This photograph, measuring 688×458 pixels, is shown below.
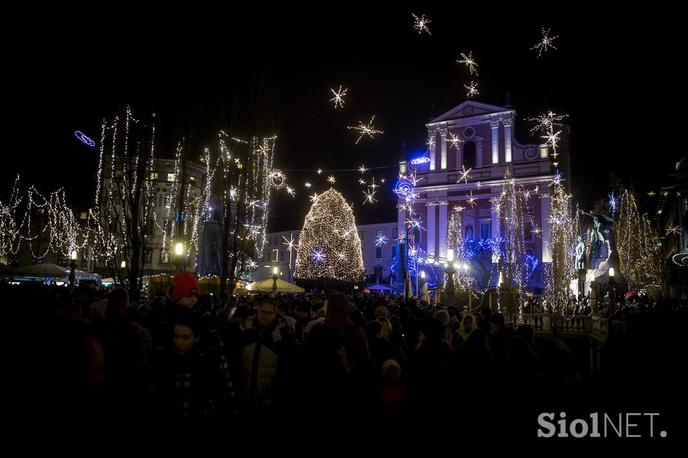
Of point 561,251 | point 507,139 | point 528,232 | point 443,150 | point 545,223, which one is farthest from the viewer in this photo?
point 443,150

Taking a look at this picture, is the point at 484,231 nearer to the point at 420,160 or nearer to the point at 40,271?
the point at 420,160

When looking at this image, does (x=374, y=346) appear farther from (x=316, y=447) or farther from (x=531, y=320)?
(x=531, y=320)

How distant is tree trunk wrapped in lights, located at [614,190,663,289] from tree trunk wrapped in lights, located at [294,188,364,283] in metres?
21.5

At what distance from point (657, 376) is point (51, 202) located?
4722 centimetres

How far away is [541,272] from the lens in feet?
135

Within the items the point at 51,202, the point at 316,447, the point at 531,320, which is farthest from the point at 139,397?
the point at 51,202

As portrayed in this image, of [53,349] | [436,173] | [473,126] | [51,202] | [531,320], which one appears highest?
[473,126]

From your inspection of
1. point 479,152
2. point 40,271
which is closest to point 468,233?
point 479,152

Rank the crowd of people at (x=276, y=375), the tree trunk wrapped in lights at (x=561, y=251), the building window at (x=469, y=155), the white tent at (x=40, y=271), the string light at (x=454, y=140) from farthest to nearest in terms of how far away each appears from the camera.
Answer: the string light at (x=454, y=140)
the building window at (x=469, y=155)
the tree trunk wrapped in lights at (x=561, y=251)
the white tent at (x=40, y=271)
the crowd of people at (x=276, y=375)

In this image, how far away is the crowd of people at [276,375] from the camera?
3.76m

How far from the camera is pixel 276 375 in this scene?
4863mm

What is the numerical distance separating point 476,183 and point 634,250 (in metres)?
15.1

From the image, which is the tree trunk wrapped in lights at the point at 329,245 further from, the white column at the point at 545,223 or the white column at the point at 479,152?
the white column at the point at 545,223

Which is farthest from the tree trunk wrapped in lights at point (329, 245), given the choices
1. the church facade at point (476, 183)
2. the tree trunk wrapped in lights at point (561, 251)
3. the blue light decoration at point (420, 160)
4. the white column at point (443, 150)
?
the tree trunk wrapped in lights at point (561, 251)
